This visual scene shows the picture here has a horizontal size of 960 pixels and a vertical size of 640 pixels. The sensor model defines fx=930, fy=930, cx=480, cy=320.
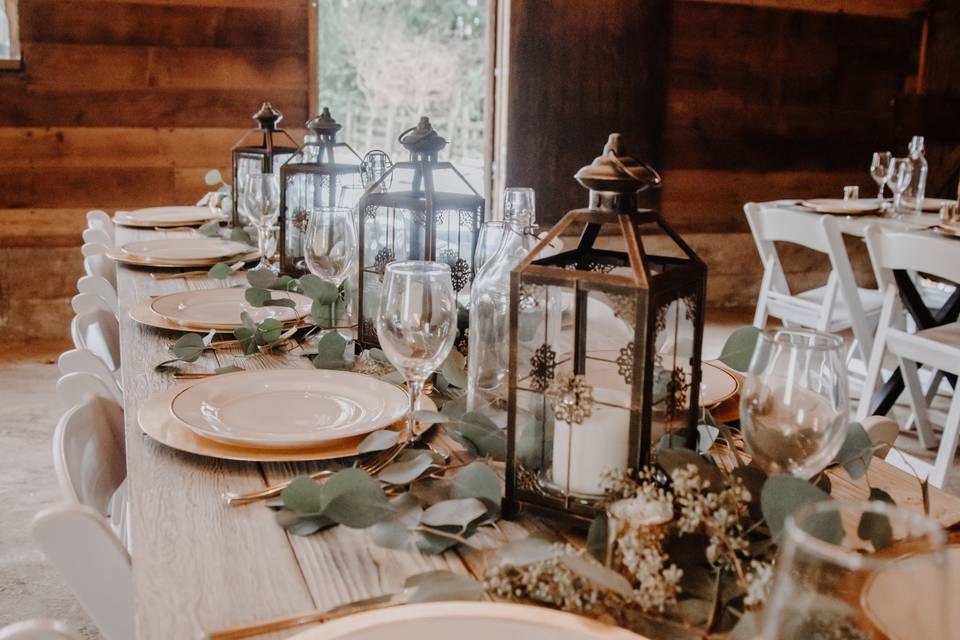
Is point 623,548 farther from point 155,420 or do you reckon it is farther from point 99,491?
point 99,491

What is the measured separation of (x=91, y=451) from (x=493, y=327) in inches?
23.9

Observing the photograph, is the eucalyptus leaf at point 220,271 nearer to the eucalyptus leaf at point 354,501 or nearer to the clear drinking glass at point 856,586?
the eucalyptus leaf at point 354,501

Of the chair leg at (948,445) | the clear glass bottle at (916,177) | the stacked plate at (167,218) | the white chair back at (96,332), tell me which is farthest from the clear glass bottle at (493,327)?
the clear glass bottle at (916,177)

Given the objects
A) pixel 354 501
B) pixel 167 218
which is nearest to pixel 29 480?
pixel 167 218

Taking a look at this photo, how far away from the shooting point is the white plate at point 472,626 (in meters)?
0.67

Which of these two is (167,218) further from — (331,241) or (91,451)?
(91,451)

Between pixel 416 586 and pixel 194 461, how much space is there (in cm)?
42

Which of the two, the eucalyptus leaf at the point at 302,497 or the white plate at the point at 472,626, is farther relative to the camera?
the eucalyptus leaf at the point at 302,497

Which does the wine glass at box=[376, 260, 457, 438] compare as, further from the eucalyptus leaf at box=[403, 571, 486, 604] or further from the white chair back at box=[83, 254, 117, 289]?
the white chair back at box=[83, 254, 117, 289]

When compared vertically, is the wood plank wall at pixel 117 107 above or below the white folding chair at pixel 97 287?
above

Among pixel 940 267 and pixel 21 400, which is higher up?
pixel 940 267

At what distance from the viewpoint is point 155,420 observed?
116 centimetres

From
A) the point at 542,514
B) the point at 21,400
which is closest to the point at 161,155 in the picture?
the point at 21,400

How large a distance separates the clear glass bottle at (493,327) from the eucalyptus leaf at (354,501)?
12.8 inches
